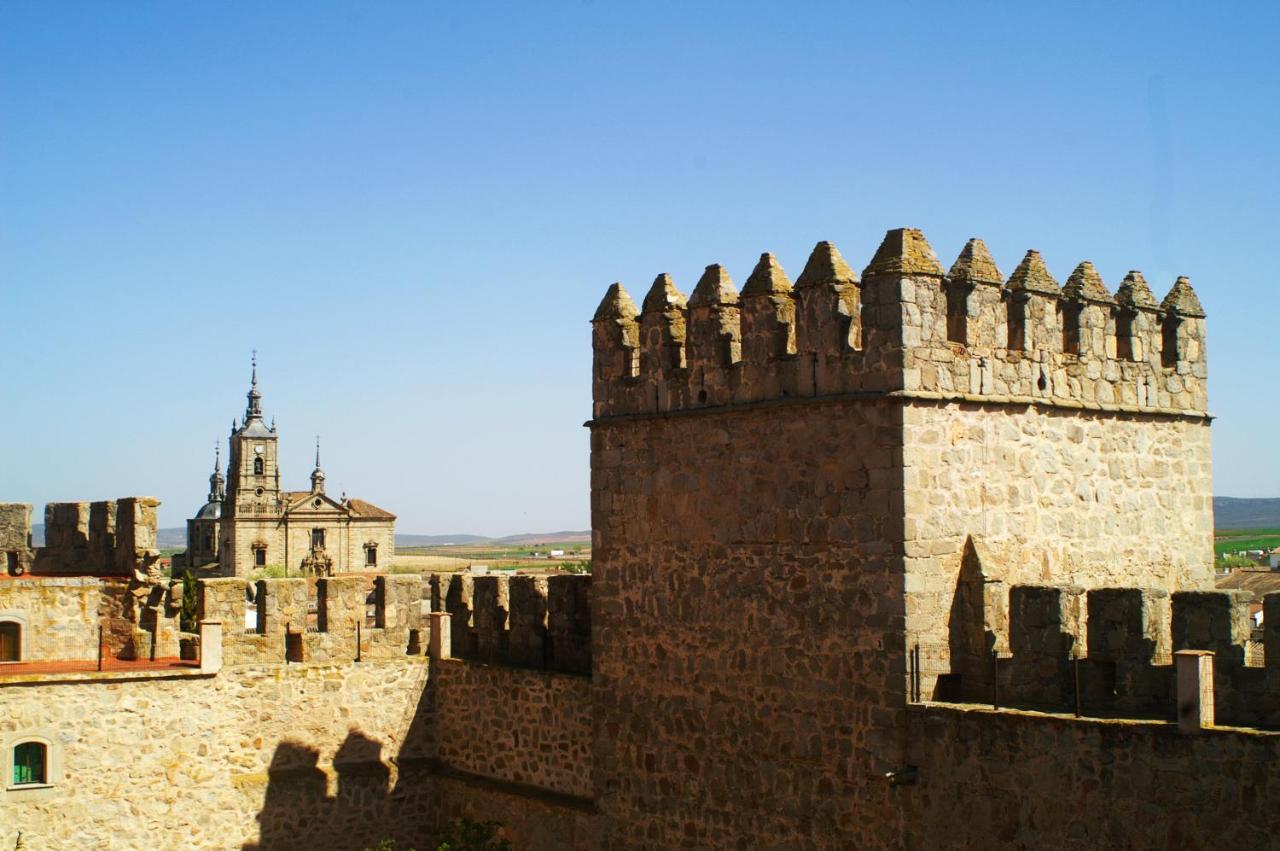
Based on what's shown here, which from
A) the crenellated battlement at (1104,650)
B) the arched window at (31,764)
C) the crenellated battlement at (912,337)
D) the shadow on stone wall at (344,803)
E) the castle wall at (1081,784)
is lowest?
the shadow on stone wall at (344,803)

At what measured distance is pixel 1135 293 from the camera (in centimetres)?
1277

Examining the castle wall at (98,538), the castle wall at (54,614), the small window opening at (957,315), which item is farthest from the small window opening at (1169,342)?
the castle wall at (54,614)

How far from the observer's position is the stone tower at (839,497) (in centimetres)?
1118

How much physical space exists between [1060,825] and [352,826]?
7.96m

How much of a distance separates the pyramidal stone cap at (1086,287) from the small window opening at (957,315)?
128 cm

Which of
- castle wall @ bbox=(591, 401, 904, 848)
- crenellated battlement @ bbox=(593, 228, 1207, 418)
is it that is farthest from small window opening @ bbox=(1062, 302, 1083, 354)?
castle wall @ bbox=(591, 401, 904, 848)

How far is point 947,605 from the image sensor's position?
36.6ft

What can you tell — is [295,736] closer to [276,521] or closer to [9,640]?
[9,640]

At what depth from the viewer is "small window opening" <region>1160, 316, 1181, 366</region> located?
516 inches

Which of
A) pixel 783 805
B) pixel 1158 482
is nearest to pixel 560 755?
pixel 783 805

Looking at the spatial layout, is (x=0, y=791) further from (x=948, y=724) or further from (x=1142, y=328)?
(x=1142, y=328)

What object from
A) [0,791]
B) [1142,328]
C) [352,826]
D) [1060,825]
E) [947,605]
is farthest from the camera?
[352,826]

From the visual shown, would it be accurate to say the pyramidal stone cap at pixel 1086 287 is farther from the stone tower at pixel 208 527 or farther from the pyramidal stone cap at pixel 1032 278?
the stone tower at pixel 208 527

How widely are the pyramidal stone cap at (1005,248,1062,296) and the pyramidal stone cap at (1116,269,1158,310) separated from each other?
946 mm
